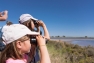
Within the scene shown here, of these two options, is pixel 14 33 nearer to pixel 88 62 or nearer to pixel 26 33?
pixel 26 33

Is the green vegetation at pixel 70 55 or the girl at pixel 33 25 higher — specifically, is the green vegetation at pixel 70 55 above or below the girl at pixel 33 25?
below

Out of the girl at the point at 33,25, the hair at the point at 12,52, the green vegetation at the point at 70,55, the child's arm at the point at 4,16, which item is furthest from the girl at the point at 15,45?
the green vegetation at the point at 70,55

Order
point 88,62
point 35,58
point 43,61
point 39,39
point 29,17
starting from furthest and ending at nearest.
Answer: point 88,62, point 29,17, point 35,58, point 39,39, point 43,61

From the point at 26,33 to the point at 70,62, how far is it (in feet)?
25.9

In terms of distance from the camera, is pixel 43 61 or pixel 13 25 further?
pixel 13 25

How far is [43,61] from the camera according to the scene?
6.00ft

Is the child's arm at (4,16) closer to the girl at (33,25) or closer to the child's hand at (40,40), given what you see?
the girl at (33,25)

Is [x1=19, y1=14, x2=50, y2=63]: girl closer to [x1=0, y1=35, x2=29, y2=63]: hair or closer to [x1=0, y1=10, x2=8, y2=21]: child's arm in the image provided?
[x1=0, y1=10, x2=8, y2=21]: child's arm

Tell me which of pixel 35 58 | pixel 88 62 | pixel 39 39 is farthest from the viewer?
pixel 88 62

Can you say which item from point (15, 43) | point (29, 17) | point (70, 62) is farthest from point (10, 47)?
point (70, 62)

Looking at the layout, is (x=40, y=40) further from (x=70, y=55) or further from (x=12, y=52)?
(x=70, y=55)

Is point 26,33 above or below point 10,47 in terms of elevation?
above

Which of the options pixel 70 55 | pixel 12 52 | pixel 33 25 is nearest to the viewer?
pixel 12 52

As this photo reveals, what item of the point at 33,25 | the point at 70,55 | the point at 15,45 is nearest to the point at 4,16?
the point at 33,25
